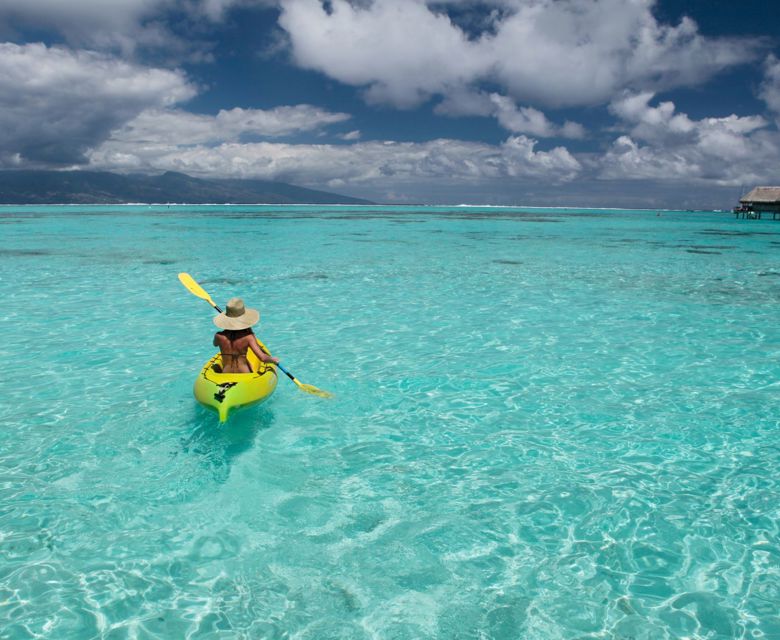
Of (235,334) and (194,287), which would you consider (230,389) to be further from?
(194,287)

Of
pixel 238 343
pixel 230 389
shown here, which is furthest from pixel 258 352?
pixel 230 389

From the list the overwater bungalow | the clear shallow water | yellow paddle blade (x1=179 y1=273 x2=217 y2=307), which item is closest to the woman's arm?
the clear shallow water

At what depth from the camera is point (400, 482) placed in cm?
623

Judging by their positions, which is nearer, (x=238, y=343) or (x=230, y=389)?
(x=230, y=389)

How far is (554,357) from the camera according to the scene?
10992 millimetres

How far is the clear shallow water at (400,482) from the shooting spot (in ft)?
14.3

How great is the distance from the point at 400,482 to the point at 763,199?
88030 mm

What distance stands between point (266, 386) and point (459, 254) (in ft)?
81.6

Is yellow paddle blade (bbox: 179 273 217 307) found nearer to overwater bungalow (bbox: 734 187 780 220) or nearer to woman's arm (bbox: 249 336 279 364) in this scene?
woman's arm (bbox: 249 336 279 364)

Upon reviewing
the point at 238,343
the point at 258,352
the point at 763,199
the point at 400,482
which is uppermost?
the point at 763,199

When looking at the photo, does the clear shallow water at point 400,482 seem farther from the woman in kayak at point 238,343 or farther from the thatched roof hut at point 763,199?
the thatched roof hut at point 763,199

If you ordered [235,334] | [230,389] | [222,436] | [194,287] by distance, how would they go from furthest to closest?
[194,287] → [235,334] → [222,436] → [230,389]

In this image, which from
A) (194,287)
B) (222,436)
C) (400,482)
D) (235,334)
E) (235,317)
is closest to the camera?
(400,482)

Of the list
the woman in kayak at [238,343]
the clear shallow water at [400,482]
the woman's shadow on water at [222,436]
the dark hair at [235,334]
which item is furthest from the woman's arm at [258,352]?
the clear shallow water at [400,482]
